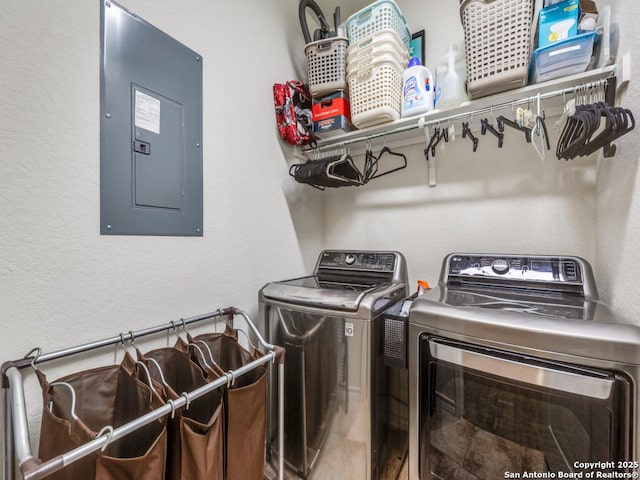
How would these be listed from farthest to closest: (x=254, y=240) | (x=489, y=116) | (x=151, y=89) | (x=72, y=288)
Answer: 1. (x=254, y=240)
2. (x=489, y=116)
3. (x=151, y=89)
4. (x=72, y=288)

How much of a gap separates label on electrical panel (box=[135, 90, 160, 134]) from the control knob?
159 centimetres

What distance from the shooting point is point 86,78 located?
877 millimetres

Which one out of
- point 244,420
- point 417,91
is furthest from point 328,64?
point 244,420

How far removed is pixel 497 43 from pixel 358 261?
1.20 m

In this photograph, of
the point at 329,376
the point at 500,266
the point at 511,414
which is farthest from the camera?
the point at 500,266

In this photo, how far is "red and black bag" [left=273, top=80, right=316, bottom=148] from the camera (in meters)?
1.59

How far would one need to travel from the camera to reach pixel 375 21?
A: 1401 mm

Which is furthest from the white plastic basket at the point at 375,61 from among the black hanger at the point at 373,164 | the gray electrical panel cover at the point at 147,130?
the gray electrical panel cover at the point at 147,130

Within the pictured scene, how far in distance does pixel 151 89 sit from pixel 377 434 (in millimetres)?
1686

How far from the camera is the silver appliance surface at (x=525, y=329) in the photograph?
2.28 feet

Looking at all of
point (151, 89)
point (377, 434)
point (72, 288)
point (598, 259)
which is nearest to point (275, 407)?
point (377, 434)

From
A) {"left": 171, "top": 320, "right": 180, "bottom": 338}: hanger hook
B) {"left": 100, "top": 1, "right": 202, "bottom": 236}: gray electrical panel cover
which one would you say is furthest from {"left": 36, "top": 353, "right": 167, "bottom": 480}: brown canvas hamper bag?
{"left": 100, "top": 1, "right": 202, "bottom": 236}: gray electrical panel cover

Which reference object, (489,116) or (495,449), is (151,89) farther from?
(495,449)

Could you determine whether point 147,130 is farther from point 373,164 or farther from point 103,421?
point 373,164
